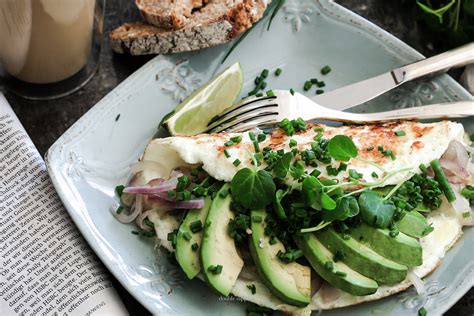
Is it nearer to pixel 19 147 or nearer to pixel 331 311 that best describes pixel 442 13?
pixel 331 311

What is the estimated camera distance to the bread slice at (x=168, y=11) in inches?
154

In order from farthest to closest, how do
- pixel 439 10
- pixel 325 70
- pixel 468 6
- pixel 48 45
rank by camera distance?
pixel 468 6
pixel 439 10
pixel 325 70
pixel 48 45

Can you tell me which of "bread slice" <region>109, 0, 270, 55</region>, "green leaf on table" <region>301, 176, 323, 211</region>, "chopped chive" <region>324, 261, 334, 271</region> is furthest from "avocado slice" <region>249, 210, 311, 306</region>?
"bread slice" <region>109, 0, 270, 55</region>

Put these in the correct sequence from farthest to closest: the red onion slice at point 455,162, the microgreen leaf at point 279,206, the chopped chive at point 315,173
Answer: the red onion slice at point 455,162 → the chopped chive at point 315,173 → the microgreen leaf at point 279,206

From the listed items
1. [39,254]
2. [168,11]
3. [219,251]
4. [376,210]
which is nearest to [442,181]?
[376,210]

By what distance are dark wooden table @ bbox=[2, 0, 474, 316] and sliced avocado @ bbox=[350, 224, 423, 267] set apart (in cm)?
52

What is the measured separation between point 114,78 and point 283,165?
148cm

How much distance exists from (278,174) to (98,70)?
156cm

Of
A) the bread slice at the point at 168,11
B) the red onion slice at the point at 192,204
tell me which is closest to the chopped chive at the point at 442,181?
the red onion slice at the point at 192,204

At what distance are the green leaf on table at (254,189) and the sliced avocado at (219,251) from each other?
0.08 metres

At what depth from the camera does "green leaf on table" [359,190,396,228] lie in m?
3.07

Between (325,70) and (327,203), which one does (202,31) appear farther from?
(327,203)

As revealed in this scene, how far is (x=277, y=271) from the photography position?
10.0 ft

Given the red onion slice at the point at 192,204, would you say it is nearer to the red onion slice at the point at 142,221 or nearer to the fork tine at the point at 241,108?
the red onion slice at the point at 142,221
